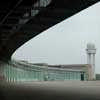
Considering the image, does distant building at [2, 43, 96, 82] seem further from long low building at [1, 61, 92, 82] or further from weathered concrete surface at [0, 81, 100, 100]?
weathered concrete surface at [0, 81, 100, 100]

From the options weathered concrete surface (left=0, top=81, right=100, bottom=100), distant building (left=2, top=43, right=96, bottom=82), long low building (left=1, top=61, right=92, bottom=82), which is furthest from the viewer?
distant building (left=2, top=43, right=96, bottom=82)

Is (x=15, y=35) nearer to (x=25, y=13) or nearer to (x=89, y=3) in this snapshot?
(x=25, y=13)

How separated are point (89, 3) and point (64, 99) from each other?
6232mm

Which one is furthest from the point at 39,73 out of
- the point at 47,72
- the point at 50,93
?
the point at 50,93

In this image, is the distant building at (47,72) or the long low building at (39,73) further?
the distant building at (47,72)

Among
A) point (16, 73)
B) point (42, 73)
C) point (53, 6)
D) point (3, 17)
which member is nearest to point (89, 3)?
point (53, 6)

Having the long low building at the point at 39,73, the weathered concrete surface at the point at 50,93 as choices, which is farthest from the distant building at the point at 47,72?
the weathered concrete surface at the point at 50,93

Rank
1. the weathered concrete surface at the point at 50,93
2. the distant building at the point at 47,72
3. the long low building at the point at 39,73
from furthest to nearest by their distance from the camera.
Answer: the distant building at the point at 47,72
the long low building at the point at 39,73
the weathered concrete surface at the point at 50,93

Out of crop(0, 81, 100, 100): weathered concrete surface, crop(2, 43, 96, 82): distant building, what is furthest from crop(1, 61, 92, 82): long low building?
crop(0, 81, 100, 100): weathered concrete surface

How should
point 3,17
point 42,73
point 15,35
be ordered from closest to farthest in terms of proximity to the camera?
point 3,17
point 15,35
point 42,73

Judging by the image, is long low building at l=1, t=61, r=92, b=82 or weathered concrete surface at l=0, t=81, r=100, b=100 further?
long low building at l=1, t=61, r=92, b=82

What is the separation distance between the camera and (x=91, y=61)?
150875 millimetres

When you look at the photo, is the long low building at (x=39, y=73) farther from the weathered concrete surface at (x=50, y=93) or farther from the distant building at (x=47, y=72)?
Result: the weathered concrete surface at (x=50, y=93)

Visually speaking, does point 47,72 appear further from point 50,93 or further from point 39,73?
point 50,93
